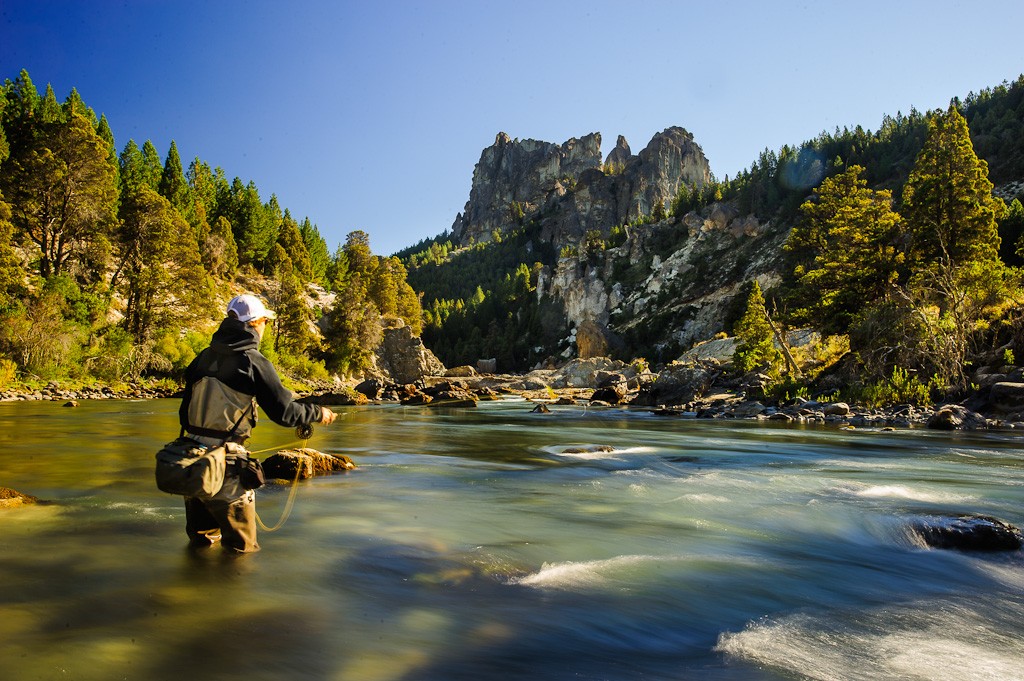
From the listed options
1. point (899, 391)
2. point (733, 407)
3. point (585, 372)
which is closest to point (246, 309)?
point (899, 391)

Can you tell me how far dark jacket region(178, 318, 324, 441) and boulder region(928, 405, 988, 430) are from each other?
20978 mm

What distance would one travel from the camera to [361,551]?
533cm

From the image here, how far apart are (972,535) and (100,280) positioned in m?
51.1

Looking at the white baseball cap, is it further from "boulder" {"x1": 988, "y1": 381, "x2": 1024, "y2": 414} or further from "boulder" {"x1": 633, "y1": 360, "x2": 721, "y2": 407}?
"boulder" {"x1": 633, "y1": 360, "x2": 721, "y2": 407}

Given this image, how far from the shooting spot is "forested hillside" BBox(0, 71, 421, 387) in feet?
112

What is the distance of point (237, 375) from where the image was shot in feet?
14.8

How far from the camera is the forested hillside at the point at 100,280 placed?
3419 centimetres

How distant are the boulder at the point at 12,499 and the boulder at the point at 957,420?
2257cm

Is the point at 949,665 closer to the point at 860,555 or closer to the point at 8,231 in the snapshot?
the point at 860,555

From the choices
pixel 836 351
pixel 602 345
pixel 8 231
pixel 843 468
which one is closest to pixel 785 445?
pixel 843 468

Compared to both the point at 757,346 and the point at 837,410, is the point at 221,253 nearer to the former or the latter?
the point at 757,346

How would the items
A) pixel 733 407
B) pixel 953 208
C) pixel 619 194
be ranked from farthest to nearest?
pixel 619 194
pixel 953 208
pixel 733 407

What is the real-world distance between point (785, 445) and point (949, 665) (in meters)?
13.0

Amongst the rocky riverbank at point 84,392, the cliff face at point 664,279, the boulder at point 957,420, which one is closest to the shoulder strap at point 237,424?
the boulder at point 957,420
